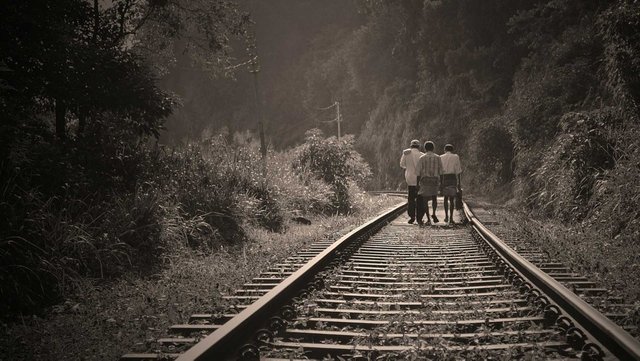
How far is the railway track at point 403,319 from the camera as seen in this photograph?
124 inches

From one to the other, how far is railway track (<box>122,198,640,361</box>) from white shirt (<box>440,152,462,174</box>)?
5.31 meters

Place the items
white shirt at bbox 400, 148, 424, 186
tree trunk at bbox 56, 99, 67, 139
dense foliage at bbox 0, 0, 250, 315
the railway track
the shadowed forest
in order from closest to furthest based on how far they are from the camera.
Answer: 1. the railway track
2. dense foliage at bbox 0, 0, 250, 315
3. the shadowed forest
4. tree trunk at bbox 56, 99, 67, 139
5. white shirt at bbox 400, 148, 424, 186

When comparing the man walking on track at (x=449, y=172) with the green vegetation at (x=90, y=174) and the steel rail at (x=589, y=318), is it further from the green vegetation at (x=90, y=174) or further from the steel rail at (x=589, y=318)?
the steel rail at (x=589, y=318)

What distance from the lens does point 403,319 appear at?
382 centimetres

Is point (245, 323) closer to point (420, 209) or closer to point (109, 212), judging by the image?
point (109, 212)

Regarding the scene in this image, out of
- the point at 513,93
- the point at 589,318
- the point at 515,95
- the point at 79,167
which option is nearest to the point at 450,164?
the point at 79,167

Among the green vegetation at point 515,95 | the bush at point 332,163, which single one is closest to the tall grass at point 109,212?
the bush at point 332,163

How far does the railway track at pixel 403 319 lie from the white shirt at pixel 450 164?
5314mm

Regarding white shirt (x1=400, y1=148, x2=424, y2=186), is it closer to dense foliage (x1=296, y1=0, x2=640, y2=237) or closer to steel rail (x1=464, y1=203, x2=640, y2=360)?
dense foliage (x1=296, y1=0, x2=640, y2=237)

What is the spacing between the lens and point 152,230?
271 inches

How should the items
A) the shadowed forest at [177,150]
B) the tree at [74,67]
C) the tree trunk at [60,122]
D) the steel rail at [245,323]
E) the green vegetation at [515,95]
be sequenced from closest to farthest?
the steel rail at [245,323]
the shadowed forest at [177,150]
the tree at [74,67]
the tree trunk at [60,122]
the green vegetation at [515,95]

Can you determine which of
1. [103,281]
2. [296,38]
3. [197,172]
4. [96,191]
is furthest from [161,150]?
[296,38]

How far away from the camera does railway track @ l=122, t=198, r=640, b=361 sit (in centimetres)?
314

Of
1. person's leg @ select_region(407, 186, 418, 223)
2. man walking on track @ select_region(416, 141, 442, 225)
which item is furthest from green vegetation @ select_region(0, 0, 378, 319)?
man walking on track @ select_region(416, 141, 442, 225)
